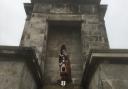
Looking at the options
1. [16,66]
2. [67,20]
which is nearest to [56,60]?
[67,20]

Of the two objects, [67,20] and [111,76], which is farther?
[67,20]

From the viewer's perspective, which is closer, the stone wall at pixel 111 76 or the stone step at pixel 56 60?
the stone wall at pixel 111 76

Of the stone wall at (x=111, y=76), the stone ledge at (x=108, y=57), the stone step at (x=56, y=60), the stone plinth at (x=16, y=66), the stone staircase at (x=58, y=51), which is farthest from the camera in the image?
the stone step at (x=56, y=60)

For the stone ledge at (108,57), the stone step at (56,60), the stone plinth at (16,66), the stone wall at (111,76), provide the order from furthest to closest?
the stone step at (56,60) → the stone ledge at (108,57) → the stone plinth at (16,66) → the stone wall at (111,76)

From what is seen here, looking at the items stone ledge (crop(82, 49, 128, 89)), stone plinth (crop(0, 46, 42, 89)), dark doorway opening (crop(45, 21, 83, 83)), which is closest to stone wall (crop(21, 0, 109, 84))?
dark doorway opening (crop(45, 21, 83, 83))

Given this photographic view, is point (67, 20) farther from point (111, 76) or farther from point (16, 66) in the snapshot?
point (111, 76)

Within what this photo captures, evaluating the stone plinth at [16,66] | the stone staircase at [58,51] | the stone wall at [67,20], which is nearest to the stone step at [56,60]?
the stone staircase at [58,51]

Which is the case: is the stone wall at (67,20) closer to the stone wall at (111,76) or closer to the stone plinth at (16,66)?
the stone plinth at (16,66)

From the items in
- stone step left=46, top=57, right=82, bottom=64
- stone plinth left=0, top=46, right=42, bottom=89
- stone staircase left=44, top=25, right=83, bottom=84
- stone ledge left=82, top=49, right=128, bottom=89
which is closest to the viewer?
stone plinth left=0, top=46, right=42, bottom=89

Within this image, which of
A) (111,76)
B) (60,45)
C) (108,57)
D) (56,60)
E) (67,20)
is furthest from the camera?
(67,20)

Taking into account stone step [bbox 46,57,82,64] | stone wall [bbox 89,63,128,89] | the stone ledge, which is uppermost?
stone step [bbox 46,57,82,64]

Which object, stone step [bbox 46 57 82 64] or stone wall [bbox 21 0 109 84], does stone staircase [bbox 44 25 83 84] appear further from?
stone wall [bbox 21 0 109 84]

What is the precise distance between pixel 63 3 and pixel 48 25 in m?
1.58

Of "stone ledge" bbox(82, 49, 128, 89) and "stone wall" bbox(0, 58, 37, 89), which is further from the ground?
"stone ledge" bbox(82, 49, 128, 89)
